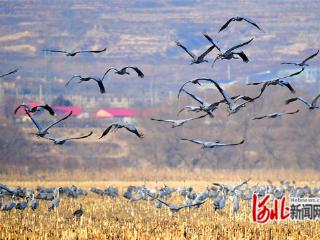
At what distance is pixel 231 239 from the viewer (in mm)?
23406

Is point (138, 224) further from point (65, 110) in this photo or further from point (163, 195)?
point (65, 110)

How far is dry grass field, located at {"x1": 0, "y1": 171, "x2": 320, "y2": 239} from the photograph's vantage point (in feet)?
78.8

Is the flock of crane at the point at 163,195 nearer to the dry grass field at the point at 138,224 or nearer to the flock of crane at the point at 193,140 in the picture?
the flock of crane at the point at 193,140

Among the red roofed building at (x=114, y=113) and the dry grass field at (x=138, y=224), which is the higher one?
the dry grass field at (x=138, y=224)

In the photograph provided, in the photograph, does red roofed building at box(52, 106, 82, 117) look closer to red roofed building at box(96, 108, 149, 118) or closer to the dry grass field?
red roofed building at box(96, 108, 149, 118)

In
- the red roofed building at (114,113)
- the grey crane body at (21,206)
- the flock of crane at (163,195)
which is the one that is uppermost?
the grey crane body at (21,206)

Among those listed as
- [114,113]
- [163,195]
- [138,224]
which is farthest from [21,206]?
[114,113]

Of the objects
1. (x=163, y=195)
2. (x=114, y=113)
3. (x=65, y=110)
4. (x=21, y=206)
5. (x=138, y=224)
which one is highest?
(x=138, y=224)

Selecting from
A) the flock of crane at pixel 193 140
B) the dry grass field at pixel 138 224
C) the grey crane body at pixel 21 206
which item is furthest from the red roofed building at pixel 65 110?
the grey crane body at pixel 21 206

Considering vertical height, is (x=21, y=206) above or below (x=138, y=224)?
below

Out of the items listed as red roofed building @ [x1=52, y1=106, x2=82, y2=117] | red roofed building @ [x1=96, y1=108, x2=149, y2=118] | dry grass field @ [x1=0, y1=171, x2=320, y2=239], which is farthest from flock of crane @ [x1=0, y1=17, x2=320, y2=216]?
red roofed building @ [x1=96, y1=108, x2=149, y2=118]

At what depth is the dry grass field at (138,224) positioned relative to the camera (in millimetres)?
24016

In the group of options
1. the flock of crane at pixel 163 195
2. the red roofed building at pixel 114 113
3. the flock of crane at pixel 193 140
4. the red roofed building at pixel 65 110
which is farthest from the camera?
the red roofed building at pixel 114 113

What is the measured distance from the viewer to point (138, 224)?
2700 cm
